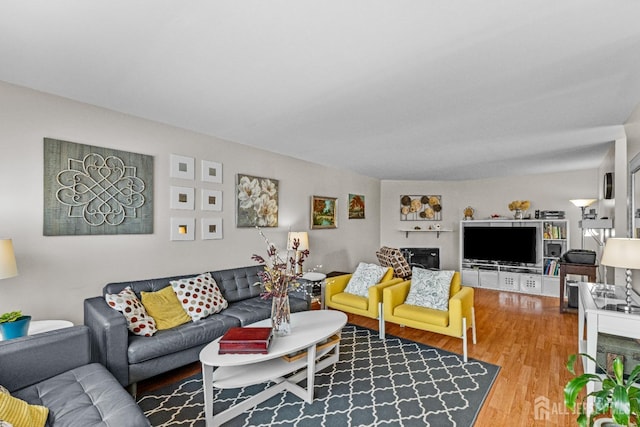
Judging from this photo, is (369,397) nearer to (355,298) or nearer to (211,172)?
(355,298)

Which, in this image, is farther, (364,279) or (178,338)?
(364,279)

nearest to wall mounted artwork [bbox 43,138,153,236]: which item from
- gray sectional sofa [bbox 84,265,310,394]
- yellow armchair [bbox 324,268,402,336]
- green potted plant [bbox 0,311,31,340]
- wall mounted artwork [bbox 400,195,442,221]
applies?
gray sectional sofa [bbox 84,265,310,394]

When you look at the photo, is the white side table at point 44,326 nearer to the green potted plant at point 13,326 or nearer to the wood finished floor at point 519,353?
the green potted plant at point 13,326

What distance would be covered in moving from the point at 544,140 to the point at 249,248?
401cm

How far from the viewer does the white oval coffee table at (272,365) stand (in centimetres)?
206

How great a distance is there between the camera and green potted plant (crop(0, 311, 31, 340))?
2037mm

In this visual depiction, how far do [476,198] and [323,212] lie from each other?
12.0ft

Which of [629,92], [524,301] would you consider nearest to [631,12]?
[629,92]

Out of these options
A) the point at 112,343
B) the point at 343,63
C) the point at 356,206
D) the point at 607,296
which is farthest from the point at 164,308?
the point at 356,206

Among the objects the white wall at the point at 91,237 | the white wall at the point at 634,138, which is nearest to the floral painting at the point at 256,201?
the white wall at the point at 91,237

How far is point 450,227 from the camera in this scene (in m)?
7.20

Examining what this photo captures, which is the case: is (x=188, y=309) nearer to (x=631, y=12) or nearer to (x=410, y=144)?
(x=410, y=144)

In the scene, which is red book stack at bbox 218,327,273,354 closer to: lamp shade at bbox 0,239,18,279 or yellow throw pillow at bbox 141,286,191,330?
yellow throw pillow at bbox 141,286,191,330

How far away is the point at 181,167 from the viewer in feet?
11.9
